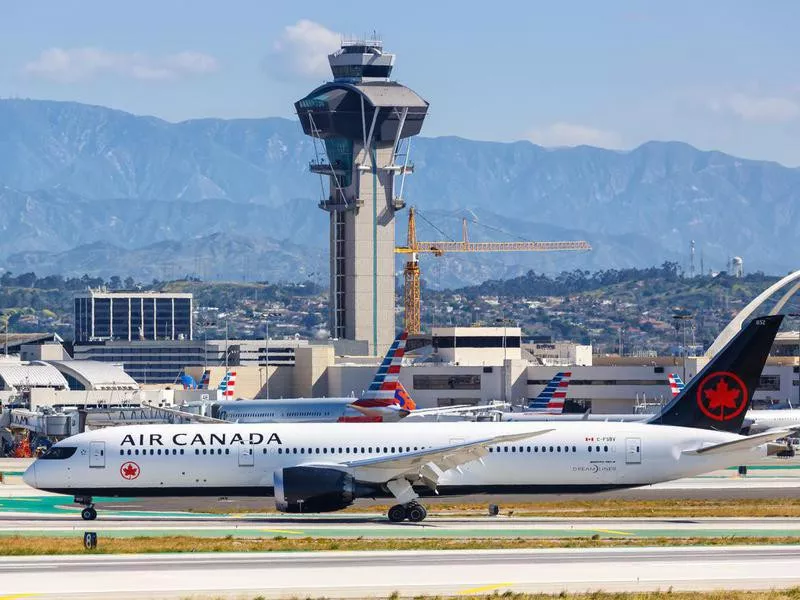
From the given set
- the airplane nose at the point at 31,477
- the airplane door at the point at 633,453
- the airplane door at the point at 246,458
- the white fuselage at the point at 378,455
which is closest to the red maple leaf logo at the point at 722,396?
the white fuselage at the point at 378,455

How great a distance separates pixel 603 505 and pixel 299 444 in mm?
15174

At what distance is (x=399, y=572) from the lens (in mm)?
44312

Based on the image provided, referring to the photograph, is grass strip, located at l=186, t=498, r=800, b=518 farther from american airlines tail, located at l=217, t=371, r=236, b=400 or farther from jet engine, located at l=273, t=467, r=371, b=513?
american airlines tail, located at l=217, t=371, r=236, b=400

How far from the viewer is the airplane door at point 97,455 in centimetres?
6309

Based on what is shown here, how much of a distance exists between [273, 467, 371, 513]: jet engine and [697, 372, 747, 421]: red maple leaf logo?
14522 millimetres

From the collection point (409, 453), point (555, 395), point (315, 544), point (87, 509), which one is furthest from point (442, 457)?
point (555, 395)

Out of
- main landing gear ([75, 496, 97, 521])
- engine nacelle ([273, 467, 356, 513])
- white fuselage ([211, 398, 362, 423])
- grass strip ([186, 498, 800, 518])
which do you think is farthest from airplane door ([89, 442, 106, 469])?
white fuselage ([211, 398, 362, 423])

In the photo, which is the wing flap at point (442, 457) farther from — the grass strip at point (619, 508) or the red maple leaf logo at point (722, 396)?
the red maple leaf logo at point (722, 396)

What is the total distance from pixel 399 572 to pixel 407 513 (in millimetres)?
17047

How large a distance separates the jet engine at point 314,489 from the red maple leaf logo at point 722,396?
1452cm

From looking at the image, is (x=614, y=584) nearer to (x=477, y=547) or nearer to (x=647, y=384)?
(x=477, y=547)

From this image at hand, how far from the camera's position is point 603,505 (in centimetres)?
6981

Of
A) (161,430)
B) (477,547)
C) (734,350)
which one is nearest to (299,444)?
(161,430)

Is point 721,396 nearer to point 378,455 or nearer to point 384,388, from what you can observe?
point 378,455
